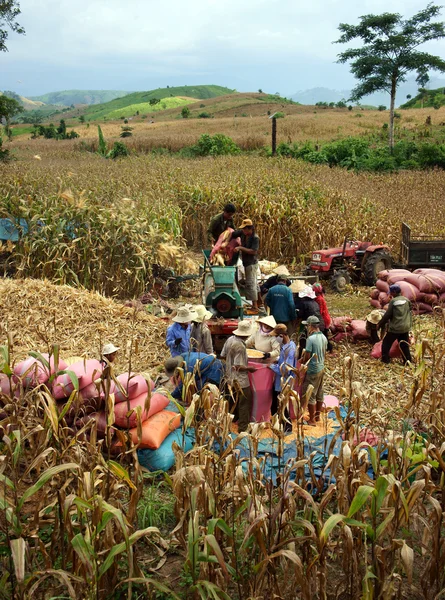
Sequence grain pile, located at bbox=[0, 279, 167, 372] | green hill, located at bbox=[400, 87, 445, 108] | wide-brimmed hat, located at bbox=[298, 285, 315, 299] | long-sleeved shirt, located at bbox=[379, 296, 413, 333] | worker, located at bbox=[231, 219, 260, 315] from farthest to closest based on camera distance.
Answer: green hill, located at bbox=[400, 87, 445, 108]
worker, located at bbox=[231, 219, 260, 315]
wide-brimmed hat, located at bbox=[298, 285, 315, 299]
long-sleeved shirt, located at bbox=[379, 296, 413, 333]
grain pile, located at bbox=[0, 279, 167, 372]

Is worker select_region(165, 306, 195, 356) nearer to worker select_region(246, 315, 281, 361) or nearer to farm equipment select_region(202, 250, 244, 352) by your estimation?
worker select_region(246, 315, 281, 361)

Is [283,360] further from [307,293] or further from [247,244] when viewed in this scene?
[247,244]

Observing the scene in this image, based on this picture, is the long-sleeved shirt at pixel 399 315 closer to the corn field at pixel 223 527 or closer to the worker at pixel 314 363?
the worker at pixel 314 363

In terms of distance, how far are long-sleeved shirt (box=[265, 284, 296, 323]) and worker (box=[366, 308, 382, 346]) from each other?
1.48m

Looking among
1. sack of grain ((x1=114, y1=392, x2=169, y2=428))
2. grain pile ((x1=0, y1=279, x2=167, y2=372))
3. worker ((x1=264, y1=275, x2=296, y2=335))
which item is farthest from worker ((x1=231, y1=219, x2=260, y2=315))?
sack of grain ((x1=114, y1=392, x2=169, y2=428))

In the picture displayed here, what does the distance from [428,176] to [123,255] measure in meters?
17.7

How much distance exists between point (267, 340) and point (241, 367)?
2.43 ft

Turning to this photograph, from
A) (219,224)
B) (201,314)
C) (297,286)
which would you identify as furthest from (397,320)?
(219,224)

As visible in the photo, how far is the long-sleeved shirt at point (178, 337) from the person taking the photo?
7.24m

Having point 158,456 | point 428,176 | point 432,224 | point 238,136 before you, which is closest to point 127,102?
point 238,136

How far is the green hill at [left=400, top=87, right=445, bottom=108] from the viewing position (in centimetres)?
5338

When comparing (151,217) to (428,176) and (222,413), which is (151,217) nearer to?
(222,413)

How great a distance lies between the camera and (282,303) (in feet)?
27.8

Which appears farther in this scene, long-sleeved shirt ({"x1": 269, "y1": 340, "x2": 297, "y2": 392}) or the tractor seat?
the tractor seat
